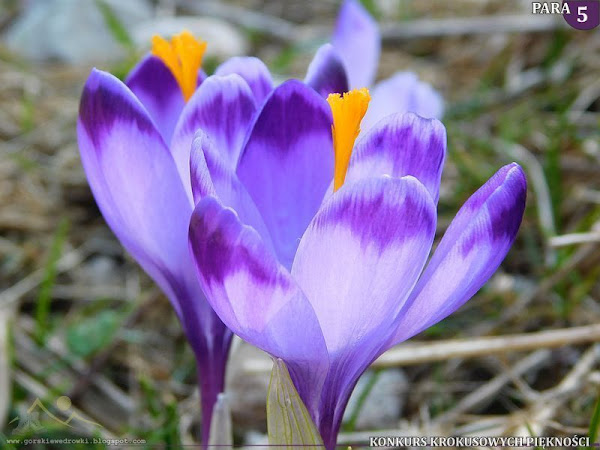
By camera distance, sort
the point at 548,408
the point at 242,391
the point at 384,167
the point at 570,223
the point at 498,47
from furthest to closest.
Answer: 1. the point at 498,47
2. the point at 570,223
3. the point at 242,391
4. the point at 548,408
5. the point at 384,167

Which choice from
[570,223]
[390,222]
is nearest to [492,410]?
[570,223]

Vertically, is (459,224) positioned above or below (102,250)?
above

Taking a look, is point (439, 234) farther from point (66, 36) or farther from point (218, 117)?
point (66, 36)

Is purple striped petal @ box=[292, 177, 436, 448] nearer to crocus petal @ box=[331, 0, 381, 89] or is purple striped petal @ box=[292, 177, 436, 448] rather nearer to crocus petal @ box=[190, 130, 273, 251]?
crocus petal @ box=[190, 130, 273, 251]

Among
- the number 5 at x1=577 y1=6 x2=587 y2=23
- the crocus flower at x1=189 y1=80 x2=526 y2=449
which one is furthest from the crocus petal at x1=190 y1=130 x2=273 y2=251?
the number 5 at x1=577 y1=6 x2=587 y2=23

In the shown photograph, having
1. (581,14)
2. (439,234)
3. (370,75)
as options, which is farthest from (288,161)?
(581,14)

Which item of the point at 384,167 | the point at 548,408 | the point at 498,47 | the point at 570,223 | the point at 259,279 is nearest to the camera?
the point at 259,279

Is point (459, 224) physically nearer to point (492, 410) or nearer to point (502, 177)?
point (502, 177)
